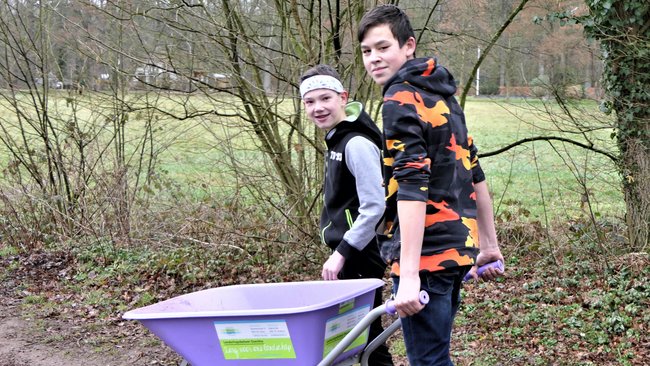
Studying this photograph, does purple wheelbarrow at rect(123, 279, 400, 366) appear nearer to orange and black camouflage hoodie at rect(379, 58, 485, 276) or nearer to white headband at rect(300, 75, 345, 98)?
orange and black camouflage hoodie at rect(379, 58, 485, 276)

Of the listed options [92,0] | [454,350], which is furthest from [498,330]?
[92,0]

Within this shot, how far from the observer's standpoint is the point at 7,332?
20.8ft

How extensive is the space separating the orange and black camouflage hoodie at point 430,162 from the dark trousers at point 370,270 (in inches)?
33.3

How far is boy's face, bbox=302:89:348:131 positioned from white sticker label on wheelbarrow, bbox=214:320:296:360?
109 centimetres

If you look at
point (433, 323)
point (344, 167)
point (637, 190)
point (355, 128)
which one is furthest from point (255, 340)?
point (637, 190)

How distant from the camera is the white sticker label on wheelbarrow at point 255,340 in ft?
10.1

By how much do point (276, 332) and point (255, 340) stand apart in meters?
0.11

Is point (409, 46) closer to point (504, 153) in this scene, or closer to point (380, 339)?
point (380, 339)

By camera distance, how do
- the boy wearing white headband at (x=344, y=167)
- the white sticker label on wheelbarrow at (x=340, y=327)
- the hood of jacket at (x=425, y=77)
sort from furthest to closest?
the boy wearing white headband at (x=344, y=167) → the white sticker label on wheelbarrow at (x=340, y=327) → the hood of jacket at (x=425, y=77)

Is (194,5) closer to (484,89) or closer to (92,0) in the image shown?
(92,0)

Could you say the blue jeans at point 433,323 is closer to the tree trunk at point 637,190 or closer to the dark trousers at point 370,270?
the dark trousers at point 370,270

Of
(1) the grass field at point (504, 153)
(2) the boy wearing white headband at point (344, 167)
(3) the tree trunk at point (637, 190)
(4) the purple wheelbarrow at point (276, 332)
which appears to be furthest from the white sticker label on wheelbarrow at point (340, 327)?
(3) the tree trunk at point (637, 190)

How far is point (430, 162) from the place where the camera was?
2.68 metres

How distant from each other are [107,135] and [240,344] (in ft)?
20.0
